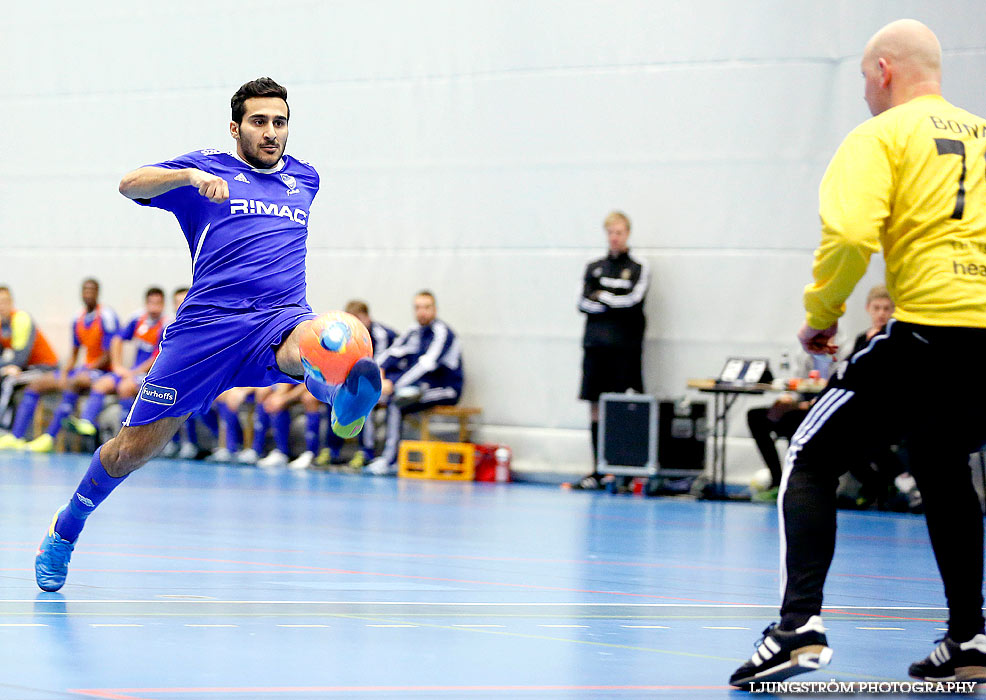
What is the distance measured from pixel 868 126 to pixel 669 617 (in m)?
2.01

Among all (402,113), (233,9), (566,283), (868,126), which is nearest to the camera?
(868,126)

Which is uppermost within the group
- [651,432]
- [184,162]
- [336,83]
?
[336,83]

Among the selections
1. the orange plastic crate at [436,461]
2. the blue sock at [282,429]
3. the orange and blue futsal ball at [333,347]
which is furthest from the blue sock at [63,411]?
the orange and blue futsal ball at [333,347]

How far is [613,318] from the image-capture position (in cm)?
1295

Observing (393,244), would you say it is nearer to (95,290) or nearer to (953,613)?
(95,290)

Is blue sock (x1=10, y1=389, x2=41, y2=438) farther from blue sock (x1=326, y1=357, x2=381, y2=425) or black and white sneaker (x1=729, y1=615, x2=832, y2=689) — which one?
black and white sneaker (x1=729, y1=615, x2=832, y2=689)

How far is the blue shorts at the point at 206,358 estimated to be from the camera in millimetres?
4992

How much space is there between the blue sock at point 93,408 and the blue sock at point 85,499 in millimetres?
11007

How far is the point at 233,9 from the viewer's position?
16.1 meters

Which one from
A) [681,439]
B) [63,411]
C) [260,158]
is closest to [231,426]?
[63,411]

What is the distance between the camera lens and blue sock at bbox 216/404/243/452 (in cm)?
1512

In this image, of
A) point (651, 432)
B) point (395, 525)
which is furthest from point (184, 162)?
point (651, 432)

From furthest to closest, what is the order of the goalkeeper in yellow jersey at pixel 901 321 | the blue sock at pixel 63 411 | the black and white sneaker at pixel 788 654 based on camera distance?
the blue sock at pixel 63 411 → the goalkeeper in yellow jersey at pixel 901 321 → the black and white sneaker at pixel 788 654

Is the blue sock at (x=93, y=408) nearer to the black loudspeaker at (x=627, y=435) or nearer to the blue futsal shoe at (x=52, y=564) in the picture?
the black loudspeaker at (x=627, y=435)
